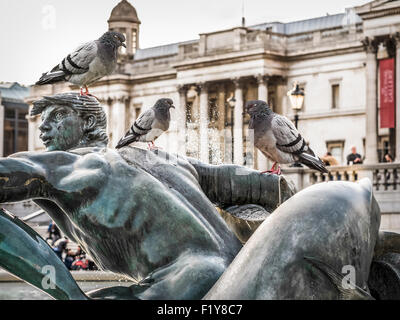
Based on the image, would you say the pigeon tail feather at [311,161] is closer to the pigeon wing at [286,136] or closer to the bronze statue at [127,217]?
the pigeon wing at [286,136]

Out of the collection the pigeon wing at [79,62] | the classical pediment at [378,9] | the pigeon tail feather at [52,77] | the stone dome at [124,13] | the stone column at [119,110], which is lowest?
the pigeon tail feather at [52,77]

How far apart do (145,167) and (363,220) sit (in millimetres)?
824

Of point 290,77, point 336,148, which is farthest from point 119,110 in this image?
point 336,148

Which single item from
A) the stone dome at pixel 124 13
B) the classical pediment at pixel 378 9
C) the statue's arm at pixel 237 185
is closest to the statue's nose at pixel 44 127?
the statue's arm at pixel 237 185

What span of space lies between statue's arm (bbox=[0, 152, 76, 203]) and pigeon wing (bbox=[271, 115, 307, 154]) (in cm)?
231

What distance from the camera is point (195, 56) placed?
60.5 metres

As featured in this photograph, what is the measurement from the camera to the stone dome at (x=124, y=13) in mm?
75250

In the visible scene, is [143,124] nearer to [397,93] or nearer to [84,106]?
[84,106]

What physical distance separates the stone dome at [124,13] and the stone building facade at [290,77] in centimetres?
875

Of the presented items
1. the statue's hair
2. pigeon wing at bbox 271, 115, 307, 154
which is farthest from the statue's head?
pigeon wing at bbox 271, 115, 307, 154

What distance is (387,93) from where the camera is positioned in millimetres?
45344

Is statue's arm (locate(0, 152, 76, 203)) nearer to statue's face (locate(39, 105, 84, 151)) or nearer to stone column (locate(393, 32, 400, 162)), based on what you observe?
statue's face (locate(39, 105, 84, 151))

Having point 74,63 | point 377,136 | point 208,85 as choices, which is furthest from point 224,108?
point 74,63
